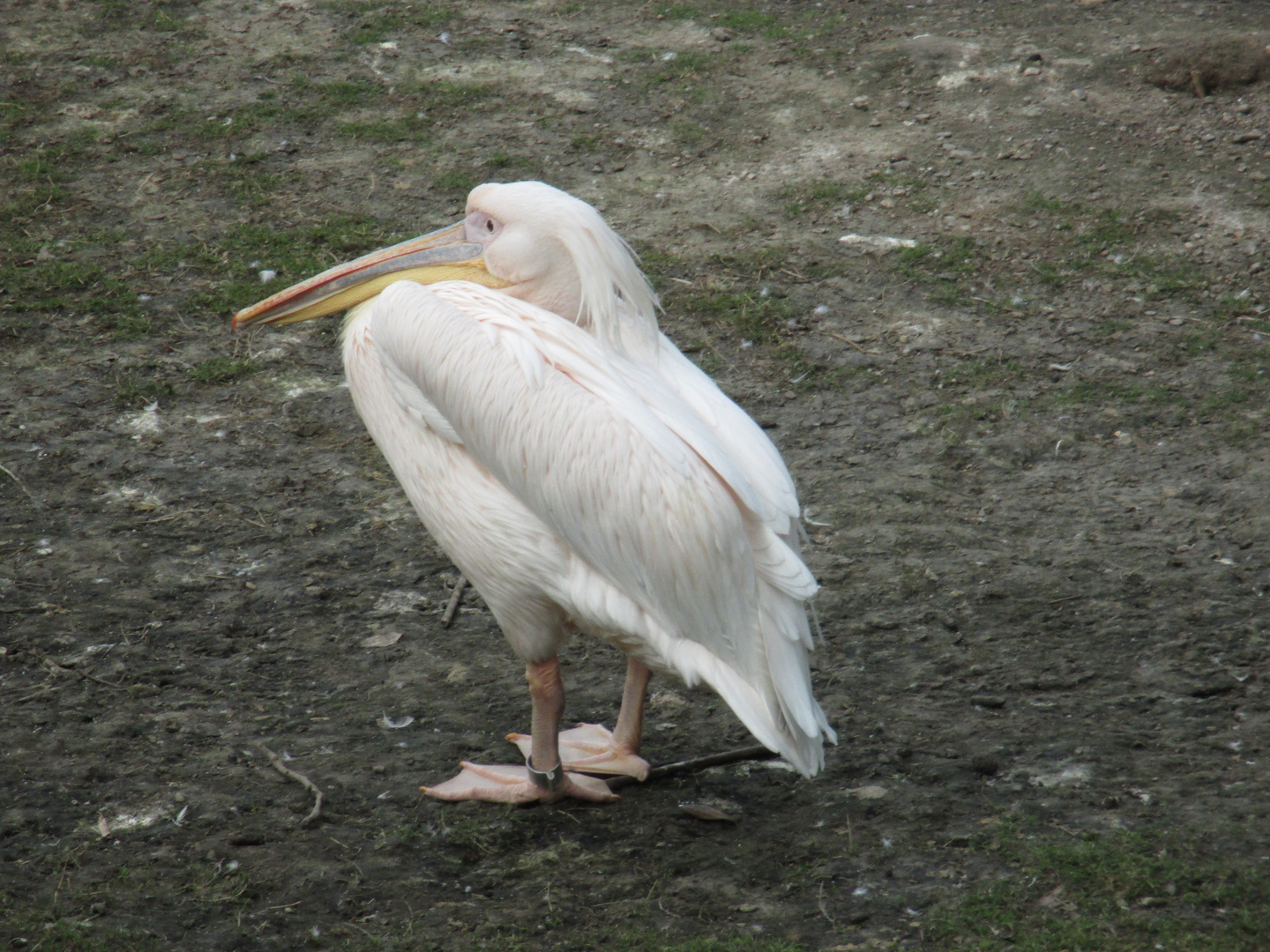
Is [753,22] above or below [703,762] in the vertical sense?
above

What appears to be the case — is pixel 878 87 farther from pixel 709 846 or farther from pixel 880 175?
pixel 709 846

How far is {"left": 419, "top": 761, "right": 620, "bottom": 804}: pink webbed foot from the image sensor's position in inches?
107

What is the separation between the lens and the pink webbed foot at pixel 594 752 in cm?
281

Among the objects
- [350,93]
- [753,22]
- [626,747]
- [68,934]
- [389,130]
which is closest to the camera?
[68,934]

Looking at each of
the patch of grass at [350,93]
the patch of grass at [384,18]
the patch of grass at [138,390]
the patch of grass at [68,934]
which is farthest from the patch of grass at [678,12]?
the patch of grass at [68,934]

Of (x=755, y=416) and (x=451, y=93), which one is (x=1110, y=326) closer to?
(x=755, y=416)

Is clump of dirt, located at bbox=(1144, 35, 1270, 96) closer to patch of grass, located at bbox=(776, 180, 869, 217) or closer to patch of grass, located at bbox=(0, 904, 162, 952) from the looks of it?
patch of grass, located at bbox=(776, 180, 869, 217)

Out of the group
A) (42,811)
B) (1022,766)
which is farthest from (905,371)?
(42,811)

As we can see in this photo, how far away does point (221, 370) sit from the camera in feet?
13.9

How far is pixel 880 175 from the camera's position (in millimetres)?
5316

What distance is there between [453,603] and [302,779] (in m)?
0.72

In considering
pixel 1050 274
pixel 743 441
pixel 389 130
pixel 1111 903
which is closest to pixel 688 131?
pixel 389 130

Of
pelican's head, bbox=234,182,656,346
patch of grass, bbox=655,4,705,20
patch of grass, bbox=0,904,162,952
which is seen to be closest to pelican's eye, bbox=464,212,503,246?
pelican's head, bbox=234,182,656,346

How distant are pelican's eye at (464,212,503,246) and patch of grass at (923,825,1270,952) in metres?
1.72
